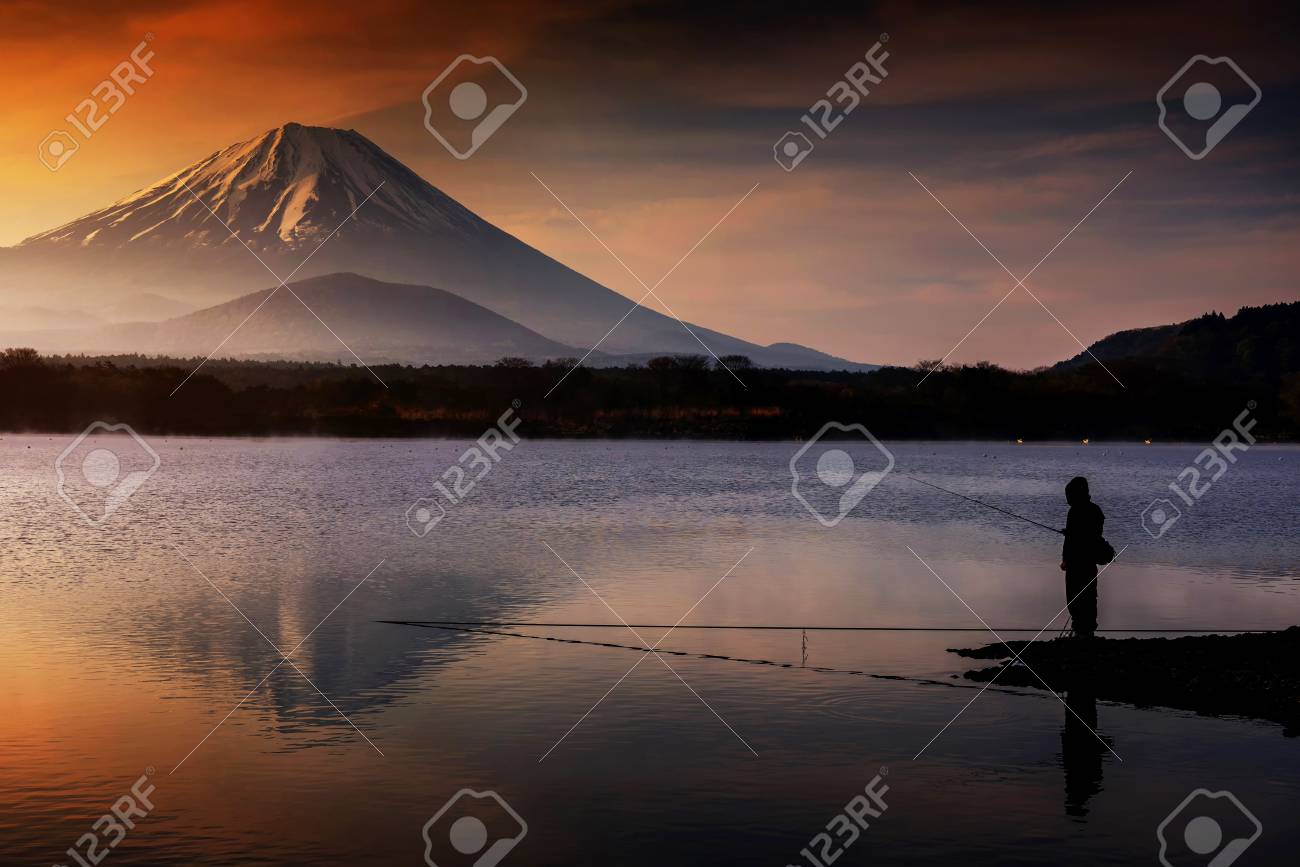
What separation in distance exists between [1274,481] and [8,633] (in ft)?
240

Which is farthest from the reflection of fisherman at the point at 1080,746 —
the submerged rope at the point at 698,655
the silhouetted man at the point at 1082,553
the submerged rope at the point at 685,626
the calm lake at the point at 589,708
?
the submerged rope at the point at 685,626

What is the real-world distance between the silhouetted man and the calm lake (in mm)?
1684

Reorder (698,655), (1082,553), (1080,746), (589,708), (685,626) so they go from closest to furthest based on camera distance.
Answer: (1080,746) < (589,708) < (1082,553) < (698,655) < (685,626)

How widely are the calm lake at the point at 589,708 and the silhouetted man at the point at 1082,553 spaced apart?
1.68 m

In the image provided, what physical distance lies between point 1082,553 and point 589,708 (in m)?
6.81

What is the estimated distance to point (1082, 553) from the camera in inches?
696

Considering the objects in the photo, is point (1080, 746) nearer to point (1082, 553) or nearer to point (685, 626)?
point (1082, 553)

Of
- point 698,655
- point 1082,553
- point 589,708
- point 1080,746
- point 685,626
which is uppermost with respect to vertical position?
point 685,626

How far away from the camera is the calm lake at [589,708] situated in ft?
36.0

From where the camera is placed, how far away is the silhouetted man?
57.8 ft

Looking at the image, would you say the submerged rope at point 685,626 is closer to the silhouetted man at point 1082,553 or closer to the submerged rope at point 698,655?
the submerged rope at point 698,655

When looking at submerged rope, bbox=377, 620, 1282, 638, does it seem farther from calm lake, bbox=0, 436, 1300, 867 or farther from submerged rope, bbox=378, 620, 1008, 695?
calm lake, bbox=0, 436, 1300, 867

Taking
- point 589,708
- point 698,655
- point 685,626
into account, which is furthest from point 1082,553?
point 589,708

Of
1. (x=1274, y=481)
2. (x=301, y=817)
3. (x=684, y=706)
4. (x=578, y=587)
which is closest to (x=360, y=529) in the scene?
(x=578, y=587)
